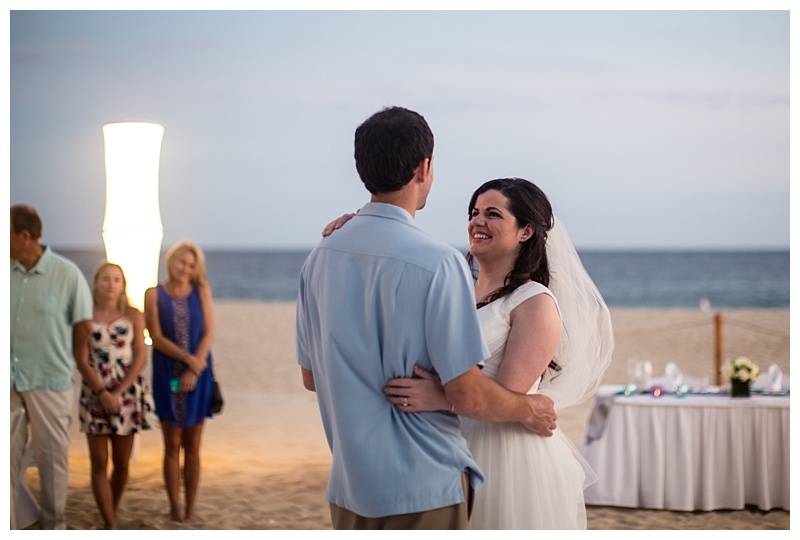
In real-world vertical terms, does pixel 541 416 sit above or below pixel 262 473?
above

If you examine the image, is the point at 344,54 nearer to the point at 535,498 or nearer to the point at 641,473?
the point at 641,473

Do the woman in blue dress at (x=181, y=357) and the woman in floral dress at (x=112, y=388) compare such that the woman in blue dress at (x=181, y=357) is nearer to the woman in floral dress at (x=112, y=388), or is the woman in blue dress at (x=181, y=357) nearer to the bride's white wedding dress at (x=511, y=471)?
the woman in floral dress at (x=112, y=388)

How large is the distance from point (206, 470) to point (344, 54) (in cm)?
2331

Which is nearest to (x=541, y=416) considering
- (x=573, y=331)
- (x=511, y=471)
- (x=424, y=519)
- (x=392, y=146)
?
(x=511, y=471)

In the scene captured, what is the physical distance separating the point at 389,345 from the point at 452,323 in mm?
145

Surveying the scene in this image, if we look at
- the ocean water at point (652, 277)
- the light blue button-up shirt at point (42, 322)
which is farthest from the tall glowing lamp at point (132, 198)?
the ocean water at point (652, 277)

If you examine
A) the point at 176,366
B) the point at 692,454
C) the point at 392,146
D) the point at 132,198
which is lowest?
the point at 692,454

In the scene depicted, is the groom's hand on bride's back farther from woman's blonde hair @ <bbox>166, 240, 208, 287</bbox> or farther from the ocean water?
the ocean water

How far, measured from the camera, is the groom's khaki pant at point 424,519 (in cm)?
177

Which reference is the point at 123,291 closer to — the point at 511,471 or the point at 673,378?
the point at 511,471

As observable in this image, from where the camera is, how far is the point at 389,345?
1708 mm

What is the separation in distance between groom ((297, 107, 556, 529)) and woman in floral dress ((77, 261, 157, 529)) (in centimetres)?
223
